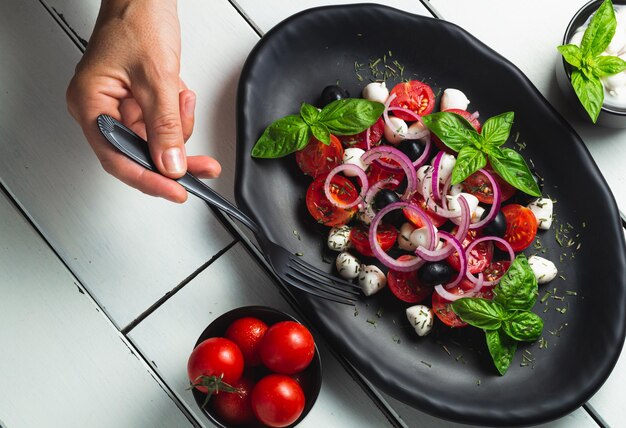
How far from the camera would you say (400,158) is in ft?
4.81

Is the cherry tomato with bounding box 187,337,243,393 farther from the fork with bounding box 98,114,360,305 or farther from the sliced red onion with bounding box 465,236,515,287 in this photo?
the sliced red onion with bounding box 465,236,515,287

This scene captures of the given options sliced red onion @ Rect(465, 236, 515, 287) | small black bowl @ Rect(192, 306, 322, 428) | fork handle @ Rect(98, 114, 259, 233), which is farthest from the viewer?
sliced red onion @ Rect(465, 236, 515, 287)

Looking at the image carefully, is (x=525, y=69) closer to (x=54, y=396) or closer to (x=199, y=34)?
(x=199, y=34)

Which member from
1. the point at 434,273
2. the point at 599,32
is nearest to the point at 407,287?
the point at 434,273

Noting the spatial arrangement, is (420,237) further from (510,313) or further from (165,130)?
(165,130)

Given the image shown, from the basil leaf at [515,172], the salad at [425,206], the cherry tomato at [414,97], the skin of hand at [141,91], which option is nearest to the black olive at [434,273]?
the salad at [425,206]

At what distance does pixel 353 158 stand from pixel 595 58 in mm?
586

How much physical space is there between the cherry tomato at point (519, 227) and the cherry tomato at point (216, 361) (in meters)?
0.60

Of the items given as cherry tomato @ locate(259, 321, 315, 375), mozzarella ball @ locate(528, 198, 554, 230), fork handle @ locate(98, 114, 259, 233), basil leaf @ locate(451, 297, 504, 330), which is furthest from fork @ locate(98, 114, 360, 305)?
mozzarella ball @ locate(528, 198, 554, 230)

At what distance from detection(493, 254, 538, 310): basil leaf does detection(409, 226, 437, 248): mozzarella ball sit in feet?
0.55

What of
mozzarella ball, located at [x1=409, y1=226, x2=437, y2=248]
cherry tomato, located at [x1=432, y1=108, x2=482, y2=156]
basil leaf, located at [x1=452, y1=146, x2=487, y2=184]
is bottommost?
mozzarella ball, located at [x1=409, y1=226, x2=437, y2=248]

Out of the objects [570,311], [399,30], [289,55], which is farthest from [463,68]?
[570,311]

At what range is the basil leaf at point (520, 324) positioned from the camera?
1398mm

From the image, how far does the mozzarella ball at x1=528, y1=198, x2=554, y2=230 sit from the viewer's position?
149 centimetres
